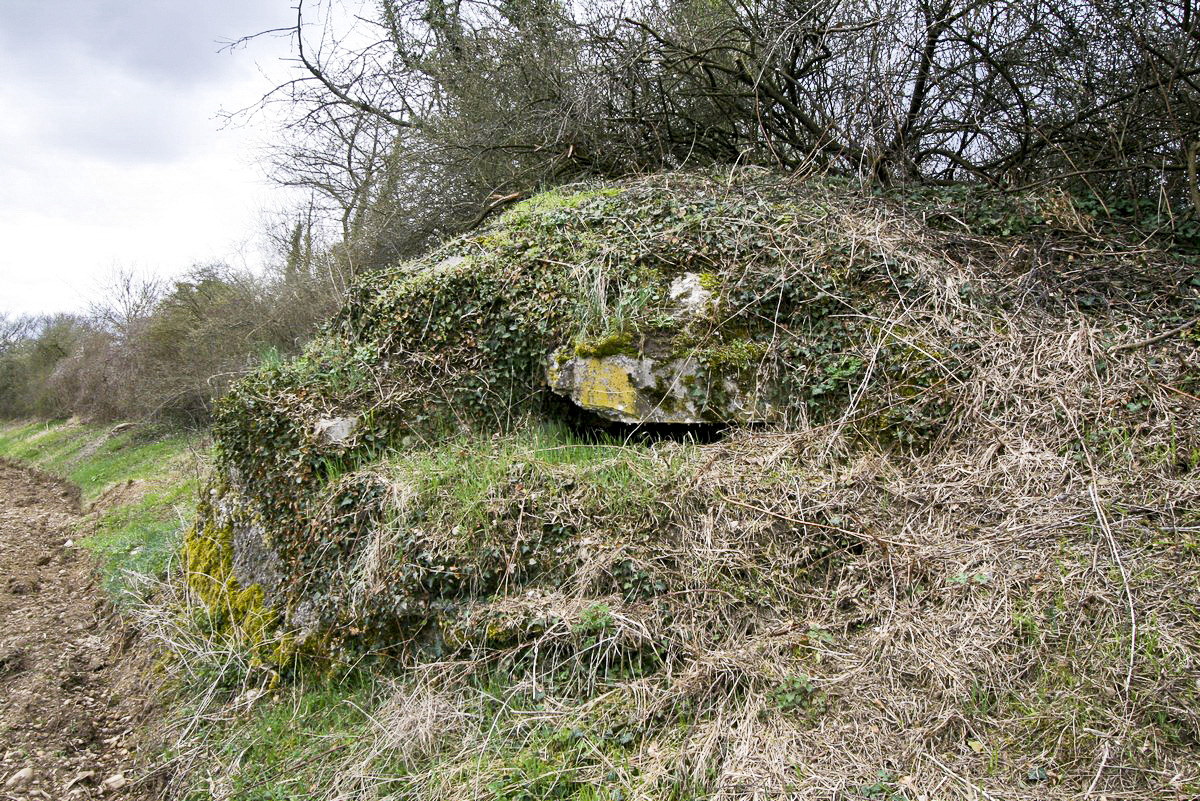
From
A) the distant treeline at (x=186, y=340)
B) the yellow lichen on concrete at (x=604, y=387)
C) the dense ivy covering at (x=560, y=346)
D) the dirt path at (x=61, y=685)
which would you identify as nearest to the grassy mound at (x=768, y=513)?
the dense ivy covering at (x=560, y=346)

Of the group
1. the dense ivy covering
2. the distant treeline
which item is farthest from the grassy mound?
the distant treeline

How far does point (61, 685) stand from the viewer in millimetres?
4965

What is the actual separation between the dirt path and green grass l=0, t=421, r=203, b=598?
356 mm

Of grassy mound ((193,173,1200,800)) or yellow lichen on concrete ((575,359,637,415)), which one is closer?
grassy mound ((193,173,1200,800))

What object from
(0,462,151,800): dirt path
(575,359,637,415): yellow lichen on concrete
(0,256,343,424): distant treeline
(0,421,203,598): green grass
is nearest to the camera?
(0,462,151,800): dirt path

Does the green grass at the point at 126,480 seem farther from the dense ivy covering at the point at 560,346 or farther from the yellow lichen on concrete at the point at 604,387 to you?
the yellow lichen on concrete at the point at 604,387

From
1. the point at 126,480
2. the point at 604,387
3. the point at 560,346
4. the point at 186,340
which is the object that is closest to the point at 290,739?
the point at 604,387

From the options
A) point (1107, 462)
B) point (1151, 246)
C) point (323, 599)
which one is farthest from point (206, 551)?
point (1151, 246)

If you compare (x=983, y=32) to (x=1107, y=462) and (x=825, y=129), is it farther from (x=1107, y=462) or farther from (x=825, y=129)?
(x=1107, y=462)

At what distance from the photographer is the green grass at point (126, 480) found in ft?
22.0

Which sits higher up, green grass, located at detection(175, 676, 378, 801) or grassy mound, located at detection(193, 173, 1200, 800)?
grassy mound, located at detection(193, 173, 1200, 800)

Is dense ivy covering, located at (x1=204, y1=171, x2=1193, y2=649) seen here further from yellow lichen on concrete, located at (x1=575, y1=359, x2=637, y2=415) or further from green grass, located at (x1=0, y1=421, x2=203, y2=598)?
green grass, located at (x1=0, y1=421, x2=203, y2=598)

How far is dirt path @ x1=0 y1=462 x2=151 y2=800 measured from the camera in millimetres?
4023

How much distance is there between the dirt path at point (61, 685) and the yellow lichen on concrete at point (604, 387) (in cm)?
345
